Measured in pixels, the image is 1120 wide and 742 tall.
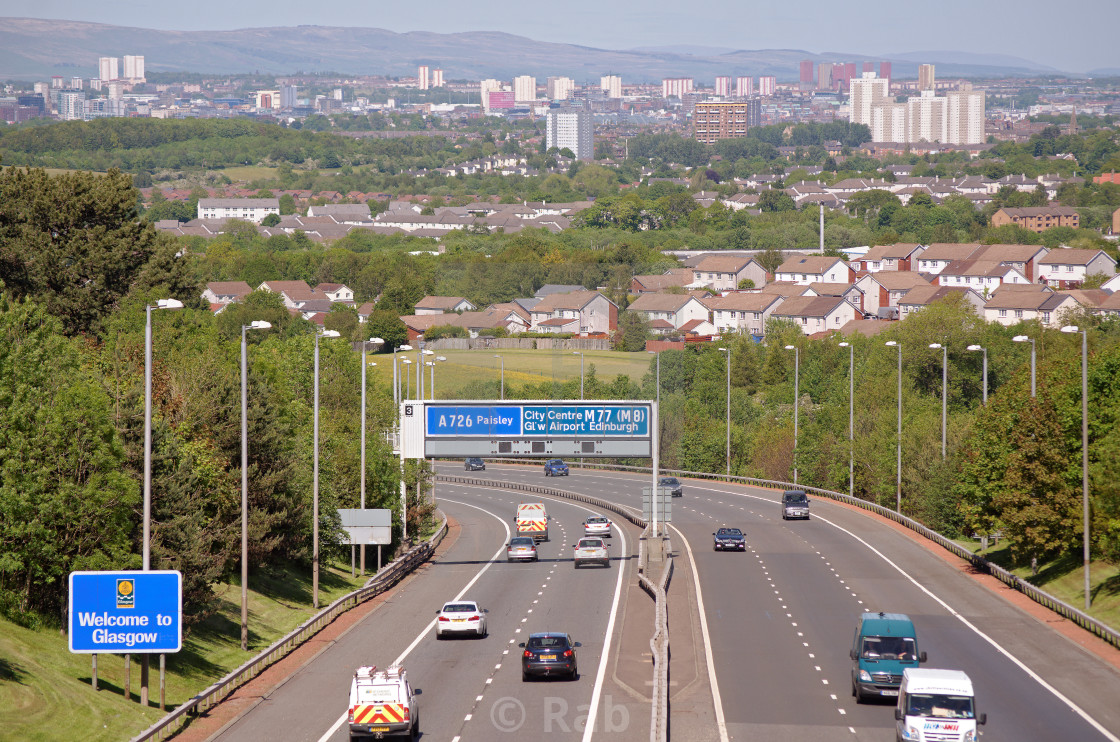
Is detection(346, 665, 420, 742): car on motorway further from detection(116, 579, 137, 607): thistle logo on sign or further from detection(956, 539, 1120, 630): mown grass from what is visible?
detection(956, 539, 1120, 630): mown grass

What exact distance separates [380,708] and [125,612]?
6.02 meters

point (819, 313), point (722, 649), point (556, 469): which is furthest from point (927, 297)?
point (722, 649)

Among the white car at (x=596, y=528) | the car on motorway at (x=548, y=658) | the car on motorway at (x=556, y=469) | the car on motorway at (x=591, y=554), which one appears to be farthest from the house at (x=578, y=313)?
the car on motorway at (x=548, y=658)

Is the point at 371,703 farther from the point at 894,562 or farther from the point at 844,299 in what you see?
the point at 844,299

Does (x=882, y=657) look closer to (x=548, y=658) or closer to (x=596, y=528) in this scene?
(x=548, y=658)

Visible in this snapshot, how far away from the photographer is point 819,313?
18450 cm

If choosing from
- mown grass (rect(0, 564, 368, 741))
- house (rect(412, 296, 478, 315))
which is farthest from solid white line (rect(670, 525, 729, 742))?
house (rect(412, 296, 478, 315))

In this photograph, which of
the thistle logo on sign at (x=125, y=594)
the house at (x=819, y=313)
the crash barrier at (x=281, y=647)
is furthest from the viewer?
the house at (x=819, y=313)

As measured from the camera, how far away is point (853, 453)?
89.3 m

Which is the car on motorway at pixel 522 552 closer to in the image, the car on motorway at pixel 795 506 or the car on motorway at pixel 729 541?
the car on motorway at pixel 729 541

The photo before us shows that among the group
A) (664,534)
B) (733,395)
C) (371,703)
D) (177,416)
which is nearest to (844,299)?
(733,395)

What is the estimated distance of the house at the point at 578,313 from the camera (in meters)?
187

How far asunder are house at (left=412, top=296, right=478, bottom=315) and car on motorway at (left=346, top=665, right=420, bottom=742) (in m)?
164

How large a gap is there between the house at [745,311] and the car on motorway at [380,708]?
160m
